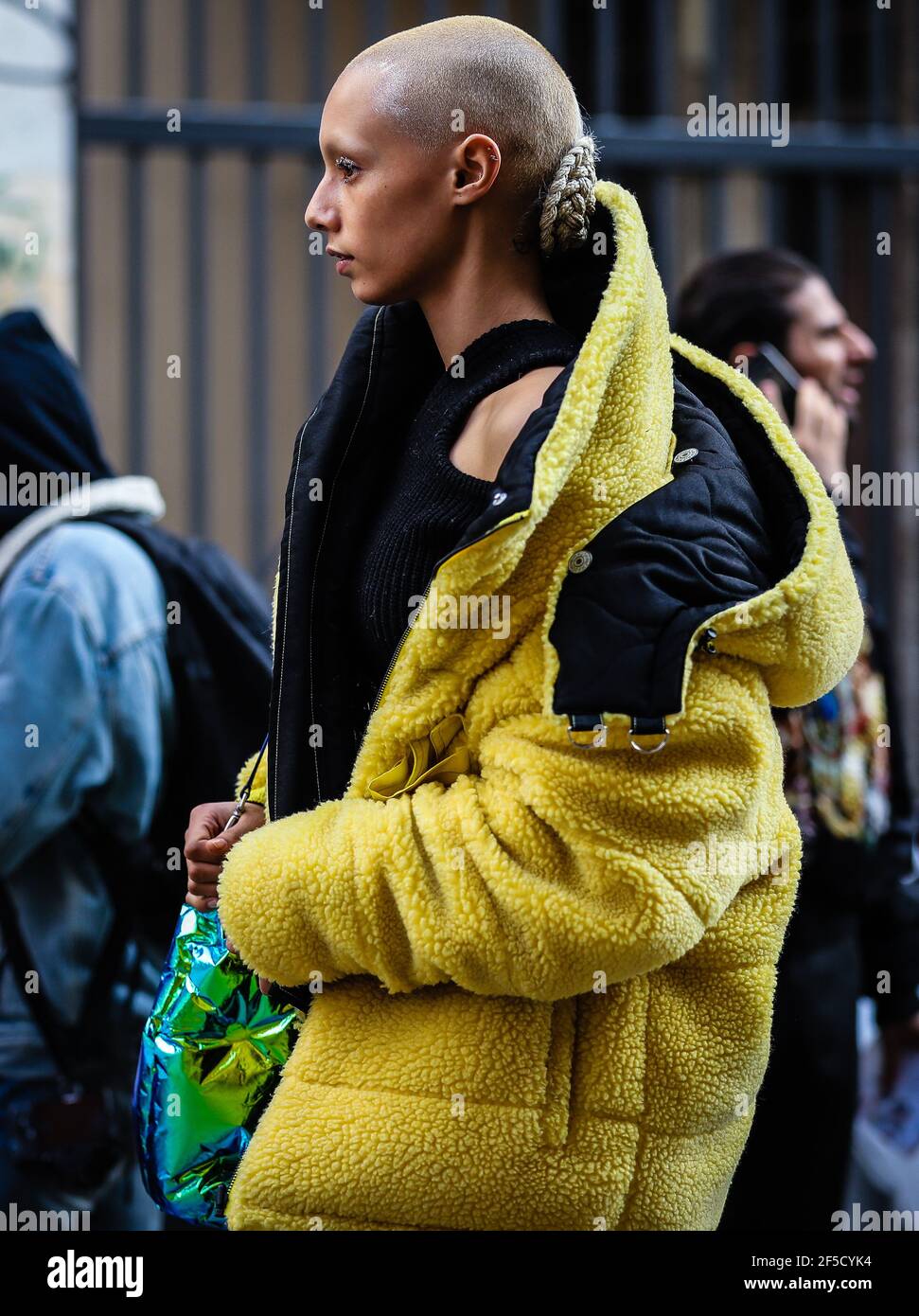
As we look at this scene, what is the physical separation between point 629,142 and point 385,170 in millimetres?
2423

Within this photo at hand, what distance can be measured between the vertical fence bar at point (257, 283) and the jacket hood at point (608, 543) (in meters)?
2.14

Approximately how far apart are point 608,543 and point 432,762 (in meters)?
0.24

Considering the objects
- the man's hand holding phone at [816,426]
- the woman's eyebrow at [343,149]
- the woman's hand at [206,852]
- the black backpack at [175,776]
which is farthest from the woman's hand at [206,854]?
the man's hand holding phone at [816,426]

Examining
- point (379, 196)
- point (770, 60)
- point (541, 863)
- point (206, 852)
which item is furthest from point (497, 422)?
point (770, 60)

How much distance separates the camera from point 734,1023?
1.29 m

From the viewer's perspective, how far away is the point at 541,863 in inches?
46.1

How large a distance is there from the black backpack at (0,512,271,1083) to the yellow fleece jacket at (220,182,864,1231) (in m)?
0.96

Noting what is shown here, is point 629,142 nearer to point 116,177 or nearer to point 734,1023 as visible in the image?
point 116,177

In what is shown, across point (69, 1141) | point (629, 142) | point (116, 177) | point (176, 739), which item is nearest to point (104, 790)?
point (176, 739)

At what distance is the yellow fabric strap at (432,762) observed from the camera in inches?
49.3

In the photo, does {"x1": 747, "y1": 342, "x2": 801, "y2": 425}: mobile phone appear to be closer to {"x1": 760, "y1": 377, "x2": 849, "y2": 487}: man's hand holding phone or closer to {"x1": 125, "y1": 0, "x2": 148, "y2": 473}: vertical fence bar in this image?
{"x1": 760, "y1": 377, "x2": 849, "y2": 487}: man's hand holding phone

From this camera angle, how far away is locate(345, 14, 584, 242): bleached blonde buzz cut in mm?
1257

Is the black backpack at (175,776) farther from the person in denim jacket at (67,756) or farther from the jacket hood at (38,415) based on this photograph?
the jacket hood at (38,415)

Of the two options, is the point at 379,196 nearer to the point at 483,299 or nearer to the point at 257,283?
the point at 483,299
